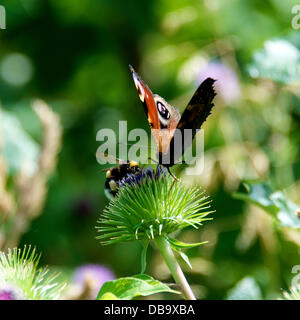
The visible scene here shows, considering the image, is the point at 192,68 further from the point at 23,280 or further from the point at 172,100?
the point at 23,280

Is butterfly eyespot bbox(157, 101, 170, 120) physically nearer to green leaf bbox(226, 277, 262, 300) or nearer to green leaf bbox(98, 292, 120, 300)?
green leaf bbox(226, 277, 262, 300)

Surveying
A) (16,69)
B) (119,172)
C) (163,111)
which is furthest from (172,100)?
(119,172)

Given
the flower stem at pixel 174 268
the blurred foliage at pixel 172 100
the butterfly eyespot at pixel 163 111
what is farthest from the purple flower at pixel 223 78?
the flower stem at pixel 174 268

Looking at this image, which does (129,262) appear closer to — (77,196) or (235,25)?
(77,196)
